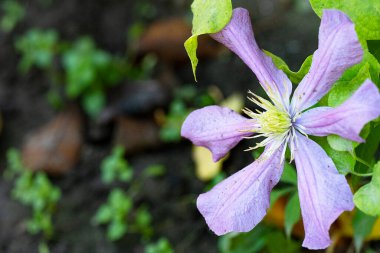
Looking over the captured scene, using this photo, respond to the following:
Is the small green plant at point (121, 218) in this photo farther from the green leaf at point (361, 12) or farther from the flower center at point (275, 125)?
the green leaf at point (361, 12)

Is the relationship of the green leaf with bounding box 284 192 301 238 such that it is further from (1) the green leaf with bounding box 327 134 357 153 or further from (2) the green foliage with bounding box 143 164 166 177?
(2) the green foliage with bounding box 143 164 166 177

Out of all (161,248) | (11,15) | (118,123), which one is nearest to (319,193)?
(161,248)

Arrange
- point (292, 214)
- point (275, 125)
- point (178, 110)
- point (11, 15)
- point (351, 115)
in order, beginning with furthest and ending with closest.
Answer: point (11, 15) < point (178, 110) < point (292, 214) < point (275, 125) < point (351, 115)

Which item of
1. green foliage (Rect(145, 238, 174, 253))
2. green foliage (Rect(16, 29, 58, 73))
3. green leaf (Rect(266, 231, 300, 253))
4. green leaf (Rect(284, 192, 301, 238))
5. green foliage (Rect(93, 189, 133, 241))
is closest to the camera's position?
green leaf (Rect(284, 192, 301, 238))

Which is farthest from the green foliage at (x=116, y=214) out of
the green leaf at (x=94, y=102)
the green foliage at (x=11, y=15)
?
the green foliage at (x=11, y=15)

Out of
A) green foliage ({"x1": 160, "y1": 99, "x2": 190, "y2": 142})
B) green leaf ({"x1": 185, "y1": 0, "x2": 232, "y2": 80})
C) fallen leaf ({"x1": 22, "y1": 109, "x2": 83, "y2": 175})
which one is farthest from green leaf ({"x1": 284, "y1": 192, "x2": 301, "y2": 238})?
fallen leaf ({"x1": 22, "y1": 109, "x2": 83, "y2": 175})

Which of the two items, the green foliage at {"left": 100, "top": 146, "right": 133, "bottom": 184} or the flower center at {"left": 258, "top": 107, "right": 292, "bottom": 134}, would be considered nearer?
the flower center at {"left": 258, "top": 107, "right": 292, "bottom": 134}

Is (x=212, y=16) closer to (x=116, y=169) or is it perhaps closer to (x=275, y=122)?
(x=275, y=122)
